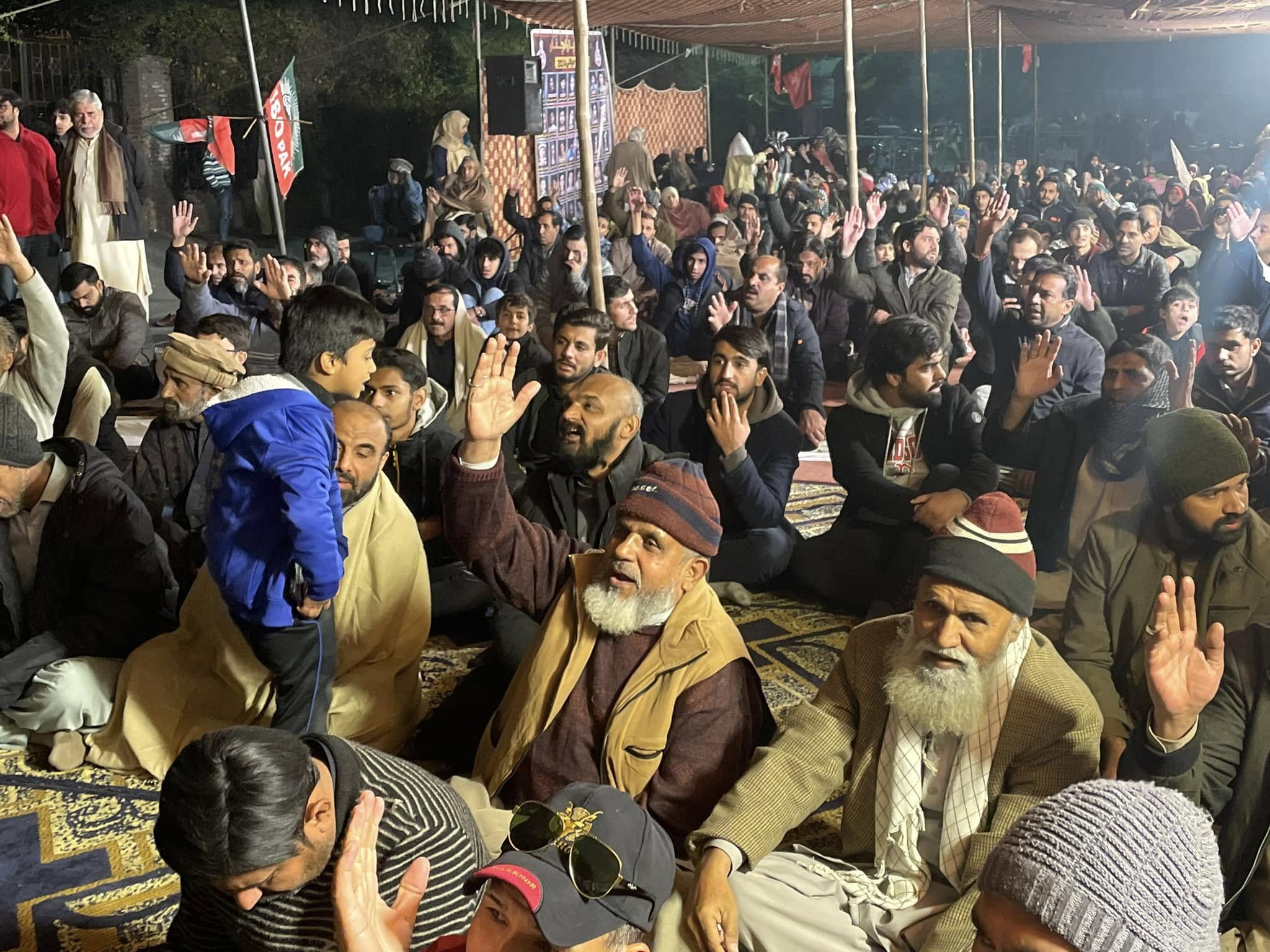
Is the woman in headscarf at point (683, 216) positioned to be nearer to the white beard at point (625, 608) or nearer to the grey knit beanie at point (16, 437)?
the grey knit beanie at point (16, 437)

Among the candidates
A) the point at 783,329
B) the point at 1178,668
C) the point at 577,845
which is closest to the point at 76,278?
the point at 783,329

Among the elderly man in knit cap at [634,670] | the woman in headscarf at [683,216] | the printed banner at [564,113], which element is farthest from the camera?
the woman in headscarf at [683,216]

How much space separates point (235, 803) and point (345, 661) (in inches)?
62.3

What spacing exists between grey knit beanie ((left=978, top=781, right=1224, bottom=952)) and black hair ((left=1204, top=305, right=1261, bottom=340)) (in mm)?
3532

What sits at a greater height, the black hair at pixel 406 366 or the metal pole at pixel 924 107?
the metal pole at pixel 924 107

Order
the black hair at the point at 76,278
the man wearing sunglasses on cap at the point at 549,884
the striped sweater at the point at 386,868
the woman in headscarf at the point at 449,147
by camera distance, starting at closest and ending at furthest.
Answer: the man wearing sunglasses on cap at the point at 549,884 < the striped sweater at the point at 386,868 < the black hair at the point at 76,278 < the woman in headscarf at the point at 449,147

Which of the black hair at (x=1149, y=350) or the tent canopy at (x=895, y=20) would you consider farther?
the tent canopy at (x=895, y=20)

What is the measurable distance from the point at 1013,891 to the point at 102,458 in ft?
9.90

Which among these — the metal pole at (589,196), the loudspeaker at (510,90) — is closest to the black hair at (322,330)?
the metal pole at (589,196)

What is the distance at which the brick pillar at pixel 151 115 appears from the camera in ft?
32.1

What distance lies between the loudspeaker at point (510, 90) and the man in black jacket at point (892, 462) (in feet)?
26.4

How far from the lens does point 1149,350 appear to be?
163 inches

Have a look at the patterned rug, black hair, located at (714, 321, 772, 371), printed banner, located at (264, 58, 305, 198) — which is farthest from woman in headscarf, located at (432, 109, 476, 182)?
the patterned rug

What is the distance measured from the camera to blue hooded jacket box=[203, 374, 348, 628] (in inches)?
116
